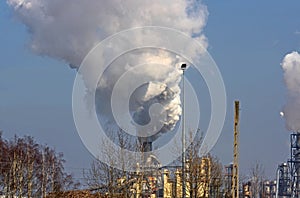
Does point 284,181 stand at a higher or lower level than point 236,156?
higher

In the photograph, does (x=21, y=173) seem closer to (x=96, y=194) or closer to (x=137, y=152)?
(x=96, y=194)

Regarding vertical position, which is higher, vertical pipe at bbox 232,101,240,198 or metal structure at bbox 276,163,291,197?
metal structure at bbox 276,163,291,197

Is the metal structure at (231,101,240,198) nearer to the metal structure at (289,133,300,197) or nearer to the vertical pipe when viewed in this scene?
the vertical pipe

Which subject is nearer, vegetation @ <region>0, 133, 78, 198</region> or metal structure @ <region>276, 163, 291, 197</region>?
vegetation @ <region>0, 133, 78, 198</region>

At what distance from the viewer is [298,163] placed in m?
90.4

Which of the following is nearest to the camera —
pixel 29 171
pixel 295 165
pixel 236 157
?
pixel 236 157

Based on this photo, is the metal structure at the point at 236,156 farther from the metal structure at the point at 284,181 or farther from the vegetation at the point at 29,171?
the metal structure at the point at 284,181

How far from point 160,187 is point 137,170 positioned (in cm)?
2339

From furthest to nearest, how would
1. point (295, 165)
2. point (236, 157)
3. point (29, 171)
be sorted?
point (295, 165) < point (29, 171) < point (236, 157)

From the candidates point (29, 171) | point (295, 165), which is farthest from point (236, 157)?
point (295, 165)

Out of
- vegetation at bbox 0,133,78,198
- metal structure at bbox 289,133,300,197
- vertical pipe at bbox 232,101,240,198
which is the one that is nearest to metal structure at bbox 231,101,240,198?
vertical pipe at bbox 232,101,240,198

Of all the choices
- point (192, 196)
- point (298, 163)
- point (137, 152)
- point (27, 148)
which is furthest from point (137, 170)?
point (298, 163)

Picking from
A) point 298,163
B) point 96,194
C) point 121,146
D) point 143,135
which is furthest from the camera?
point 298,163

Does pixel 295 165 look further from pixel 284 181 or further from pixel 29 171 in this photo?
pixel 29 171
